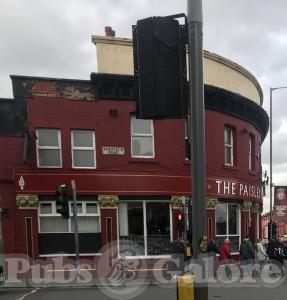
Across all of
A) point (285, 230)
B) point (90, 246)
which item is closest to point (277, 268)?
point (90, 246)

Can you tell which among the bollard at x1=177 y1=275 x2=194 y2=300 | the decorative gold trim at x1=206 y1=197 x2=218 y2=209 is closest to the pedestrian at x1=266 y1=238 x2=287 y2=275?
the decorative gold trim at x1=206 y1=197 x2=218 y2=209

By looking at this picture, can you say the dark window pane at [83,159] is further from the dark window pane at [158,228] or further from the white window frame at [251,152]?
the white window frame at [251,152]

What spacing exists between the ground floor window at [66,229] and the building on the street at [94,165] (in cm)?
4

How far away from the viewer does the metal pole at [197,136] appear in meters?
4.08

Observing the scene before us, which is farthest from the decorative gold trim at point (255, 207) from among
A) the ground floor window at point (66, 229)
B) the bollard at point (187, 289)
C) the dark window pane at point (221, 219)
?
the bollard at point (187, 289)

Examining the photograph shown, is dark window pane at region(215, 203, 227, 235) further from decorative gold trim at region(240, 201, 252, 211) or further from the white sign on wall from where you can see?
the white sign on wall

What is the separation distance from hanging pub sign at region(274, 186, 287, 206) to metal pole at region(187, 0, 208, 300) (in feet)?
102

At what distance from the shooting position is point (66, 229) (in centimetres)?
2019

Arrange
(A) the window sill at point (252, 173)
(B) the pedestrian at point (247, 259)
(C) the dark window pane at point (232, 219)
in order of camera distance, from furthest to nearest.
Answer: (A) the window sill at point (252, 173) → (C) the dark window pane at point (232, 219) → (B) the pedestrian at point (247, 259)

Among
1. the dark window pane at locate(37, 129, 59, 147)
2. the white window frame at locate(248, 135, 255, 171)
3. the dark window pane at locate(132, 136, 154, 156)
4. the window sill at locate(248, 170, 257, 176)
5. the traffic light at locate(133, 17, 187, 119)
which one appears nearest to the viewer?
the traffic light at locate(133, 17, 187, 119)

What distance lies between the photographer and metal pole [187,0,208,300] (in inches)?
161

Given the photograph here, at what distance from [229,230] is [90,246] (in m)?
6.75

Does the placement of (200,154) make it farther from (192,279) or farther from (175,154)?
(175,154)

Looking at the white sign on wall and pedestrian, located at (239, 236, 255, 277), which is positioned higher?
the white sign on wall
